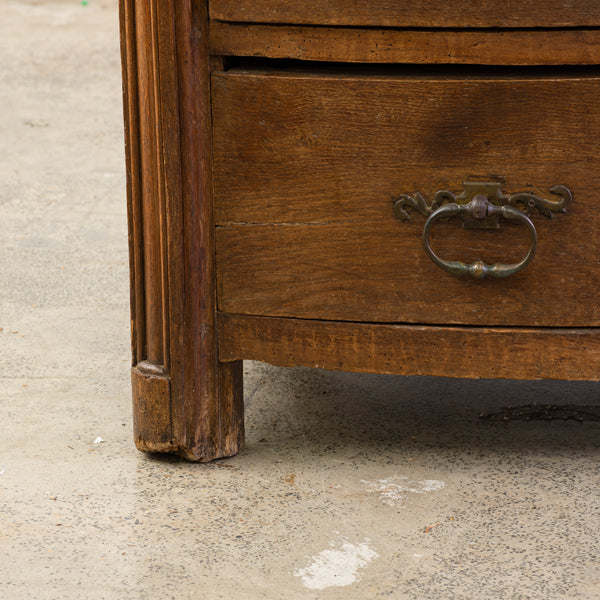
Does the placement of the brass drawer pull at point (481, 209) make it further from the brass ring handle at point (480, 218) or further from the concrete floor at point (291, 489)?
the concrete floor at point (291, 489)

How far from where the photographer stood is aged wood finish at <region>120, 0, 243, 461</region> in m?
1.55

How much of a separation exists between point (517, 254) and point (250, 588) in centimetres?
59

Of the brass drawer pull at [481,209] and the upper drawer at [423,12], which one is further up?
the upper drawer at [423,12]

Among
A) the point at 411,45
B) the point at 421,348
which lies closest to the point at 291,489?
the point at 421,348

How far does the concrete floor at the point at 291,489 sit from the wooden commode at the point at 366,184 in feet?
0.62

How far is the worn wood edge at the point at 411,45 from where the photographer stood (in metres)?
1.45

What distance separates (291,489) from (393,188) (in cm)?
48

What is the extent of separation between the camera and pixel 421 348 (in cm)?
159

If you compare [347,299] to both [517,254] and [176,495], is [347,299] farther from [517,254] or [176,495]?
[176,495]

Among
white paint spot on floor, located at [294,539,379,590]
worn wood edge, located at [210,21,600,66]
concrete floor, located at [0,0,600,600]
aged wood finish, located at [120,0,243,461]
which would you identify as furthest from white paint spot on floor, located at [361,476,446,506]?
worn wood edge, located at [210,21,600,66]

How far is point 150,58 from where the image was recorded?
5.15 feet

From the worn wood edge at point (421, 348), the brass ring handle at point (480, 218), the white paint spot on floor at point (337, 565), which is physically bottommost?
the white paint spot on floor at point (337, 565)

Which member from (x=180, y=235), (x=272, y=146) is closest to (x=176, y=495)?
(x=180, y=235)

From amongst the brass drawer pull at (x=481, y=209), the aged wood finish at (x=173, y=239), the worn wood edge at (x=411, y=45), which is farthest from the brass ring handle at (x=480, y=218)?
the aged wood finish at (x=173, y=239)
